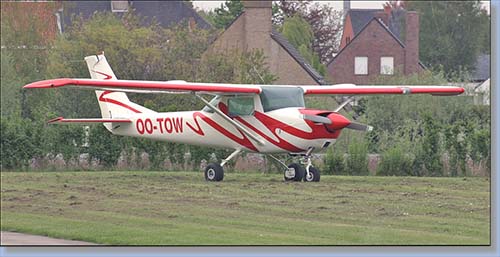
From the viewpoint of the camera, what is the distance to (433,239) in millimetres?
15086

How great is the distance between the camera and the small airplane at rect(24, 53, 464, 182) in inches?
862

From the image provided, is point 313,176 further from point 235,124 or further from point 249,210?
point 249,210

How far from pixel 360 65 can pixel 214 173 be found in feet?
62.6

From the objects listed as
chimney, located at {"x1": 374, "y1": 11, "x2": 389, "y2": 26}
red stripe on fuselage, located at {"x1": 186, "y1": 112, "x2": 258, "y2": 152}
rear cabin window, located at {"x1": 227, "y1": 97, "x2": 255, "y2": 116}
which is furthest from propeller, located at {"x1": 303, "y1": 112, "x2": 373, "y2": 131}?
chimney, located at {"x1": 374, "y1": 11, "x2": 389, "y2": 26}

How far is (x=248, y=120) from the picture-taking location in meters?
22.8

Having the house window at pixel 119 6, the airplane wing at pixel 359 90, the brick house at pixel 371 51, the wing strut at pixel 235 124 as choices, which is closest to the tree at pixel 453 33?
the brick house at pixel 371 51

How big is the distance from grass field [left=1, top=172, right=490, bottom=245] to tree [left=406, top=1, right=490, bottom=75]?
28.9 metres

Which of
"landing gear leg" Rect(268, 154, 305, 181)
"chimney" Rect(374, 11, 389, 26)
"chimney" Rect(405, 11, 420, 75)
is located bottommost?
"landing gear leg" Rect(268, 154, 305, 181)

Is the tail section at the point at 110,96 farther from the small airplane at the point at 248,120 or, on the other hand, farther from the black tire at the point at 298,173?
the black tire at the point at 298,173

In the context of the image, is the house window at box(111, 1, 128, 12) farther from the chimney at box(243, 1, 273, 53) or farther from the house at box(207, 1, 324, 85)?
the chimney at box(243, 1, 273, 53)

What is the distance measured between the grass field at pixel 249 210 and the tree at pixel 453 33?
94.9 feet

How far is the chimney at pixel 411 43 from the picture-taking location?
137ft

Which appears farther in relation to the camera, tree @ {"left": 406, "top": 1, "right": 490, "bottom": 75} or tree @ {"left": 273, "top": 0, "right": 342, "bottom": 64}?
tree @ {"left": 406, "top": 1, "right": 490, "bottom": 75}

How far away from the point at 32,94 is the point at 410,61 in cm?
1306
